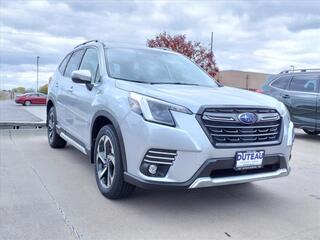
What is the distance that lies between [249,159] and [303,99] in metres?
6.12

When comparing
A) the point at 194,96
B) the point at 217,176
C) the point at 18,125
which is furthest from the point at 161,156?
the point at 18,125

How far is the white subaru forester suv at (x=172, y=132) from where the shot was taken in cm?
328

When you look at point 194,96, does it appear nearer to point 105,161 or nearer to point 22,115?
point 105,161

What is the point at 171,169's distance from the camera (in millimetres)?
3322

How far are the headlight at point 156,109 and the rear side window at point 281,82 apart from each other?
691 cm

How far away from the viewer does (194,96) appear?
11.7 feet

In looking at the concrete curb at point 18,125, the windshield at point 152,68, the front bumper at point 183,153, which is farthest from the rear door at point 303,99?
the concrete curb at point 18,125

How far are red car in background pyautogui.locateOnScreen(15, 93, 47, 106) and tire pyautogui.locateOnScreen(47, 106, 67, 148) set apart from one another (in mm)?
32054

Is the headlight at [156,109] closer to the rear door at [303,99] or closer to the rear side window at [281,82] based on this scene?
the rear door at [303,99]

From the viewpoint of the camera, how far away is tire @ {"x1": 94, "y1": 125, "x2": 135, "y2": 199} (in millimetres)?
3713

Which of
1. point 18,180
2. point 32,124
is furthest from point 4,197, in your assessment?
point 32,124

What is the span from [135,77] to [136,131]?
43.9 inches

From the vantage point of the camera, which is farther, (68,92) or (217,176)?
(68,92)

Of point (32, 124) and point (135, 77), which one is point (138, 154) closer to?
point (135, 77)
